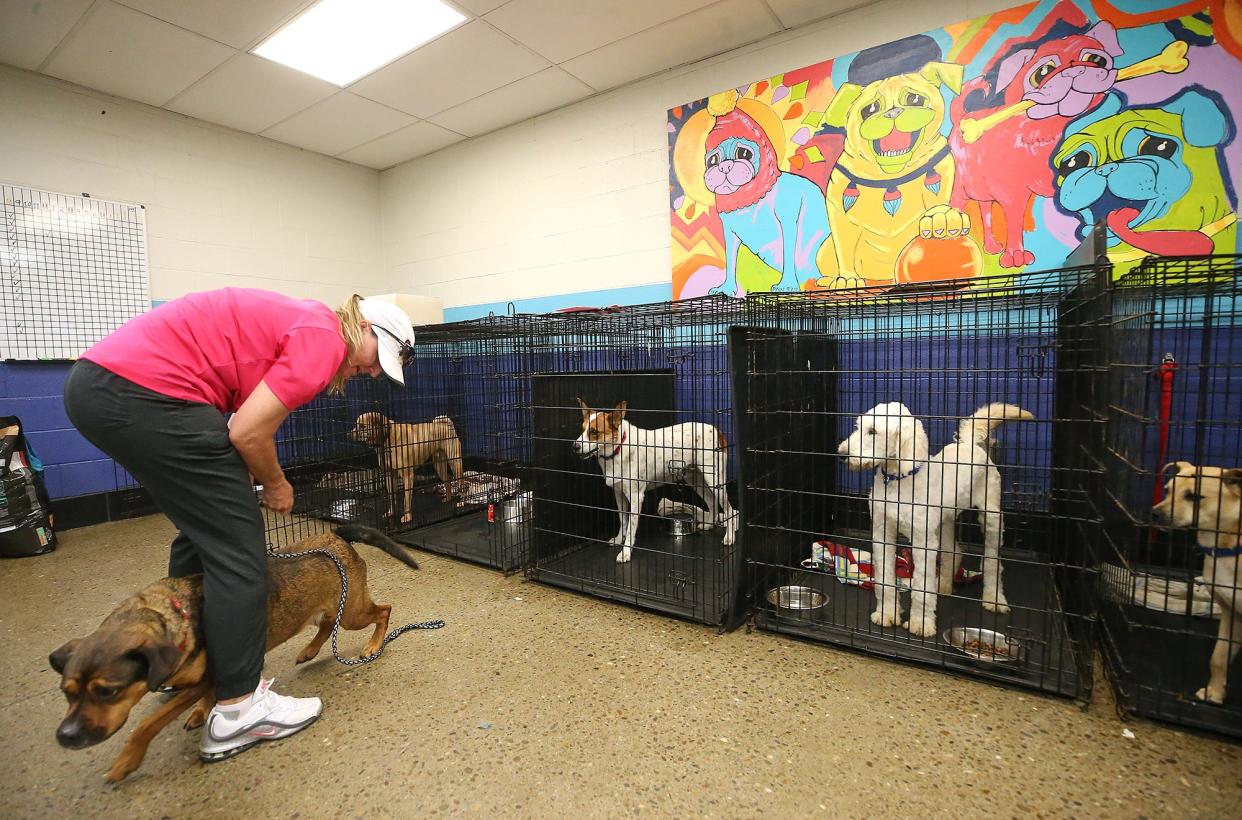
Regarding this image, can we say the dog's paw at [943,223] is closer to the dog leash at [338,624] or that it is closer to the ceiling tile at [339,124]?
the dog leash at [338,624]

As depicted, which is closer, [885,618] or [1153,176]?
[885,618]

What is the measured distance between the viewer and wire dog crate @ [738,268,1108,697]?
78.0 inches

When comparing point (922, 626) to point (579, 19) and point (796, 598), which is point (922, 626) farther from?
point (579, 19)

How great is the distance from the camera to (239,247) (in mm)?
5016

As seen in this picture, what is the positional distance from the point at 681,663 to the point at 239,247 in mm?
5292

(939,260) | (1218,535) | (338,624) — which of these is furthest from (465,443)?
(1218,535)

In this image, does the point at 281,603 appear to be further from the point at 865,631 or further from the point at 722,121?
the point at 722,121

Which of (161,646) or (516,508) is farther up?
(161,646)

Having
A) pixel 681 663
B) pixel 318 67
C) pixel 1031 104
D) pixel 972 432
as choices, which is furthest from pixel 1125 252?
pixel 318 67

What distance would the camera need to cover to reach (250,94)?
4.33m

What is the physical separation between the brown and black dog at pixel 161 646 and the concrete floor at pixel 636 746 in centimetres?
21

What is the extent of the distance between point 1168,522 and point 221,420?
2.92 metres

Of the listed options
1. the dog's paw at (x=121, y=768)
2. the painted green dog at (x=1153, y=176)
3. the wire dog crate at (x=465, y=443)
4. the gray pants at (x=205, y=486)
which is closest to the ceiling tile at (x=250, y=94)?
the wire dog crate at (x=465, y=443)

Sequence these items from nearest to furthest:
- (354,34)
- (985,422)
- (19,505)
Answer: (985,422) < (19,505) < (354,34)
